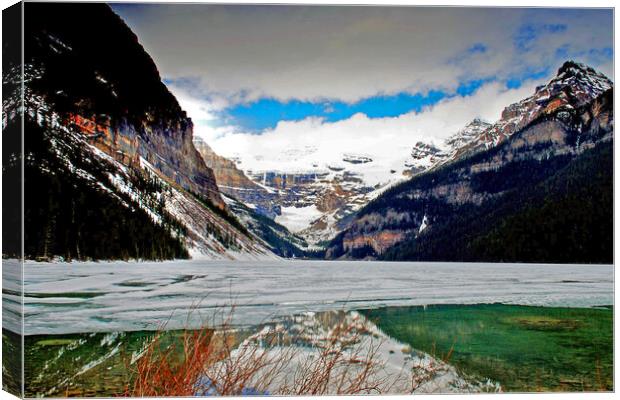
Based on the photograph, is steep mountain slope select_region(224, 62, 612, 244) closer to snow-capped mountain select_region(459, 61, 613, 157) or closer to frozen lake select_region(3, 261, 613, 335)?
snow-capped mountain select_region(459, 61, 613, 157)

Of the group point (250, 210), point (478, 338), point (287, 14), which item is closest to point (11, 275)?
point (287, 14)

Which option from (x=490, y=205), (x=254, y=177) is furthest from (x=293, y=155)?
(x=490, y=205)

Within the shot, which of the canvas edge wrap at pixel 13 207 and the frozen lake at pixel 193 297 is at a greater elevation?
the canvas edge wrap at pixel 13 207

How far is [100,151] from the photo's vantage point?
18.6 m

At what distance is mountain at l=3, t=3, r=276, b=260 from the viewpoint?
7070 millimetres

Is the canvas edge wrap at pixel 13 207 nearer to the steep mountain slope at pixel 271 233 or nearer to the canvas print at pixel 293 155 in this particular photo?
the canvas print at pixel 293 155

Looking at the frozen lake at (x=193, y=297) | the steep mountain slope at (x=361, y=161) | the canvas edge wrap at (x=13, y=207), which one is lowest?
the frozen lake at (x=193, y=297)

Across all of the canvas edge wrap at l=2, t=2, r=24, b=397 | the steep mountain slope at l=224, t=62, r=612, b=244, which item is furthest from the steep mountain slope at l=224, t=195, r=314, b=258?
A: the canvas edge wrap at l=2, t=2, r=24, b=397

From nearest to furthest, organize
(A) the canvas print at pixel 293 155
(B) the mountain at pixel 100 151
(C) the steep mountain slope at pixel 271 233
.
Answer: (A) the canvas print at pixel 293 155 < (B) the mountain at pixel 100 151 < (C) the steep mountain slope at pixel 271 233

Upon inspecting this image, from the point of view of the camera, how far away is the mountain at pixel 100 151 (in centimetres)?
707

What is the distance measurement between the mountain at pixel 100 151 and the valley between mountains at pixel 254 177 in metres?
0.05

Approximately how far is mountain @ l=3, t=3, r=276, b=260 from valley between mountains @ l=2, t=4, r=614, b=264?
5 cm

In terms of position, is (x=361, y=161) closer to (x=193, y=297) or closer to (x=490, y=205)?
(x=193, y=297)

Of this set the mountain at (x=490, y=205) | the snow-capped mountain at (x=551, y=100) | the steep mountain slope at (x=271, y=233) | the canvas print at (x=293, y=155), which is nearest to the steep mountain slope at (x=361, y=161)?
the snow-capped mountain at (x=551, y=100)
